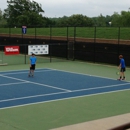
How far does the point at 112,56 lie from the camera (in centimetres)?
2994

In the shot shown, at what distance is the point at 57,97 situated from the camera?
15.8 m

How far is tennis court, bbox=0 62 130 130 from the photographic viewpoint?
11.8 meters

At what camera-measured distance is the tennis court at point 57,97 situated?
11781mm

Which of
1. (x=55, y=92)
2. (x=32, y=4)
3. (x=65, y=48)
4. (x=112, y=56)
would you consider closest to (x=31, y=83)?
(x=55, y=92)

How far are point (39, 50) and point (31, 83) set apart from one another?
1230 cm

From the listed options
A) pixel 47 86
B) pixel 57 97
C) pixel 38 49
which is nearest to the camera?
pixel 57 97

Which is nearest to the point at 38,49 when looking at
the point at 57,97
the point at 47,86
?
the point at 47,86

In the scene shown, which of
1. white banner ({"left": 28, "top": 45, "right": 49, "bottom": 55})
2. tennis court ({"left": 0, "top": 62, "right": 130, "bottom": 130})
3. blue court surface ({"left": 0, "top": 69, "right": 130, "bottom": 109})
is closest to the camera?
tennis court ({"left": 0, "top": 62, "right": 130, "bottom": 130})

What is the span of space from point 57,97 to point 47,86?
310 centimetres

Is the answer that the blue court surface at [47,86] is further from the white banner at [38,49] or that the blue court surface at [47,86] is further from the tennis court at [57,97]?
the white banner at [38,49]

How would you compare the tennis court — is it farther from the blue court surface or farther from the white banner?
the white banner

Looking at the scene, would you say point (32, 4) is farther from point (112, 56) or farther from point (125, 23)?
point (112, 56)

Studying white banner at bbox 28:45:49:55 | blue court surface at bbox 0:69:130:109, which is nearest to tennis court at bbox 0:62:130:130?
blue court surface at bbox 0:69:130:109

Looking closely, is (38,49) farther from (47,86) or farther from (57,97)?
(57,97)
